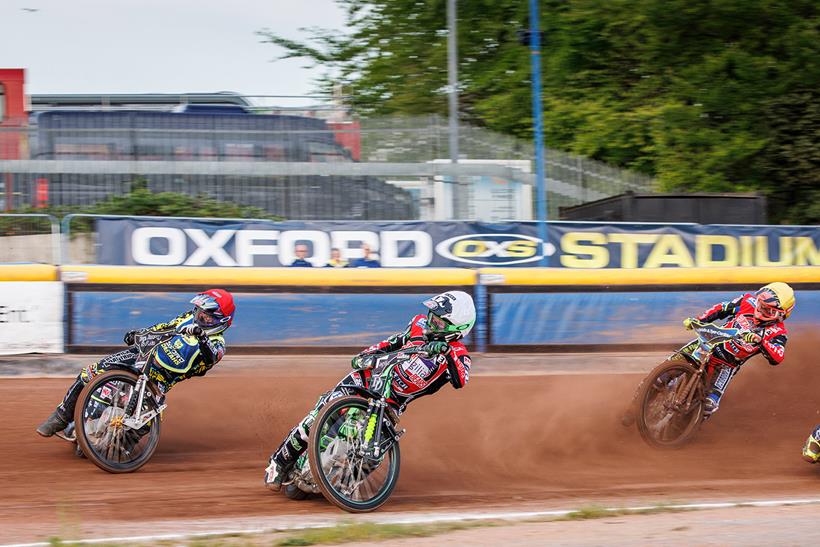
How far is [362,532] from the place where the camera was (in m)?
6.35

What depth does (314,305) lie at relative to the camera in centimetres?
1358

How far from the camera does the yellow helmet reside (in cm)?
1005

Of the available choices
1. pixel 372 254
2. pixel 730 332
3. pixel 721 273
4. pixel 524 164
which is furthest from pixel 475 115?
pixel 730 332

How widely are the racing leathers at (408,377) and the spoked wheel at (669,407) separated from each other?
120 inches

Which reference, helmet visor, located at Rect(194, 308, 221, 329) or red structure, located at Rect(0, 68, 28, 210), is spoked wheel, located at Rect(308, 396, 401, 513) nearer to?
helmet visor, located at Rect(194, 308, 221, 329)

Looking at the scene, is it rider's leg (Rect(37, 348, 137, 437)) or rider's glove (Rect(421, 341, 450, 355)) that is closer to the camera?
rider's glove (Rect(421, 341, 450, 355))

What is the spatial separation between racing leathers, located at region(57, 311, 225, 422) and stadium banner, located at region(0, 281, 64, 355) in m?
4.51

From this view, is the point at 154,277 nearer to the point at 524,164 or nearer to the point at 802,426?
the point at 802,426

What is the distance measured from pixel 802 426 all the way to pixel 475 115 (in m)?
22.4

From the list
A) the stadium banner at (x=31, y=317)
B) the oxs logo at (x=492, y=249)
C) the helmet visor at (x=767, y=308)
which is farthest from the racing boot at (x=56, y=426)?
the oxs logo at (x=492, y=249)

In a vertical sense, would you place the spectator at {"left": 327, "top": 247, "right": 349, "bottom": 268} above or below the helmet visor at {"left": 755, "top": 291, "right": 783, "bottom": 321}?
above

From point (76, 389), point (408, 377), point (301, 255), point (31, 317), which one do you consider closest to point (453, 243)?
point (301, 255)

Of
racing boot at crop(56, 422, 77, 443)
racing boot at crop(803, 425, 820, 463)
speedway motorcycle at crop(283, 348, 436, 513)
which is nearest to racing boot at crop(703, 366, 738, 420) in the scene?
racing boot at crop(803, 425, 820, 463)

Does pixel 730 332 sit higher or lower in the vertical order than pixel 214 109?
lower
